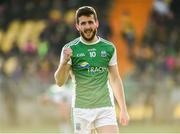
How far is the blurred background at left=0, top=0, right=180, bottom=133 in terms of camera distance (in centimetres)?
2127

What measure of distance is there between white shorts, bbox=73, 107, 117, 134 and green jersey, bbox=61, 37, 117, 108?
64 mm

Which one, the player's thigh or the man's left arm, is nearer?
the player's thigh

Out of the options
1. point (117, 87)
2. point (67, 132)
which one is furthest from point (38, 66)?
point (117, 87)

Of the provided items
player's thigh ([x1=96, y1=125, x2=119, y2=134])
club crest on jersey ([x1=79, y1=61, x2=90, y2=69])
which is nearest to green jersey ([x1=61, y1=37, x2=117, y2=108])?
club crest on jersey ([x1=79, y1=61, x2=90, y2=69])

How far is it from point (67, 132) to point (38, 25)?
7.37m

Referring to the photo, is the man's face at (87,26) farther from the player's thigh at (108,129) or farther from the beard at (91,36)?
the player's thigh at (108,129)

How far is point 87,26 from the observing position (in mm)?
7863

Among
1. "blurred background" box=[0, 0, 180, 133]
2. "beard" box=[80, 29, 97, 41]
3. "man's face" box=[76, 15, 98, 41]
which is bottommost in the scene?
"blurred background" box=[0, 0, 180, 133]

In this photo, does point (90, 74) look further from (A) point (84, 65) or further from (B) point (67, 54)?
(B) point (67, 54)

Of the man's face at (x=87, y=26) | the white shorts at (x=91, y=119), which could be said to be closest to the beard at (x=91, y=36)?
the man's face at (x=87, y=26)

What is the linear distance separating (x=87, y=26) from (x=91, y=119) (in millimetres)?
1018

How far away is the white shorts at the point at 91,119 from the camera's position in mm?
8031

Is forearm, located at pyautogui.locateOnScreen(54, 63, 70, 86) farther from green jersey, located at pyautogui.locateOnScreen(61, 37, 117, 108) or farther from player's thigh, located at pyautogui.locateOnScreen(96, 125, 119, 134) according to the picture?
player's thigh, located at pyautogui.locateOnScreen(96, 125, 119, 134)

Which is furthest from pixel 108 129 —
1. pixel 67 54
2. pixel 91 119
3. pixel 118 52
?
pixel 118 52
